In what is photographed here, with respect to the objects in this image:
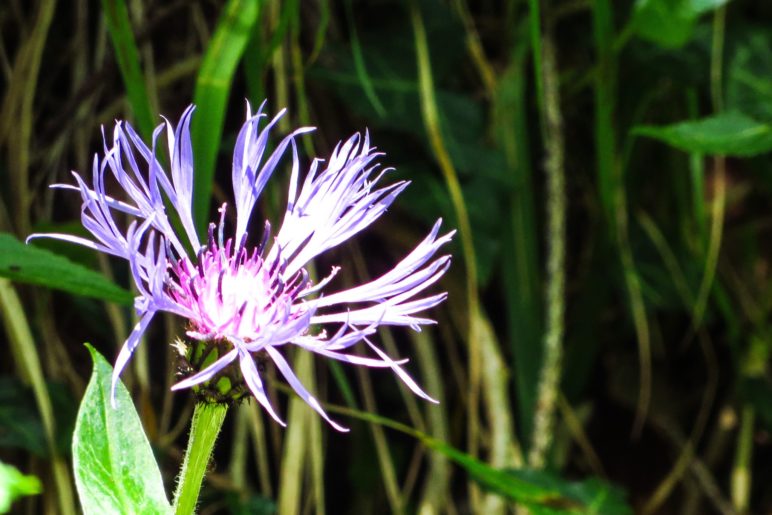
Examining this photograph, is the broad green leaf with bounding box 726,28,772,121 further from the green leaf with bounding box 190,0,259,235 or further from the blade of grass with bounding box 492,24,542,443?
the green leaf with bounding box 190,0,259,235

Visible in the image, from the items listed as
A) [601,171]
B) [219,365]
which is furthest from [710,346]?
[219,365]

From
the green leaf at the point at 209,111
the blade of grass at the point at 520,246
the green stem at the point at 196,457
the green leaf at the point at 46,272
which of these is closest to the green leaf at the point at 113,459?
the green stem at the point at 196,457

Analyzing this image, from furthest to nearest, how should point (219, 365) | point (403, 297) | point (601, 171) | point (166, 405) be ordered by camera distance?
1. point (601, 171)
2. point (166, 405)
3. point (403, 297)
4. point (219, 365)

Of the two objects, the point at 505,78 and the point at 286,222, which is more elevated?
the point at 505,78

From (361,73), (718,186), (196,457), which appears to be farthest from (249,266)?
(718,186)

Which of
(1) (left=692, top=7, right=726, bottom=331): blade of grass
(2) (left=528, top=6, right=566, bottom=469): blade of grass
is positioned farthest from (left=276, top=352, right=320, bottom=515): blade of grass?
(1) (left=692, top=7, right=726, bottom=331): blade of grass

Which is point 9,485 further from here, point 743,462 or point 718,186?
point 743,462

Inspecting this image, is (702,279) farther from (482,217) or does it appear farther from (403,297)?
(403,297)
